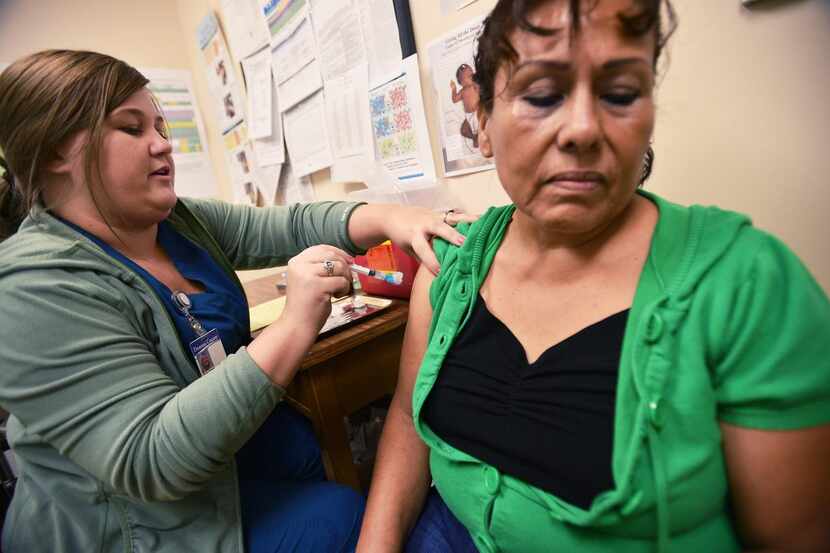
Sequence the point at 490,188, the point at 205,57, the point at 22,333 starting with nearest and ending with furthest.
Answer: the point at 22,333 → the point at 490,188 → the point at 205,57

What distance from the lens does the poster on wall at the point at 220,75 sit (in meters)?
2.04

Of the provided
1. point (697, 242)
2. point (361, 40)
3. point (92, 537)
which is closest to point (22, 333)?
point (92, 537)

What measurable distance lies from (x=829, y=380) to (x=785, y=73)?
46 centimetres

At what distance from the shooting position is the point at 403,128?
1.23 meters

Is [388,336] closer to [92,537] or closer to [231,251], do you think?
[231,251]

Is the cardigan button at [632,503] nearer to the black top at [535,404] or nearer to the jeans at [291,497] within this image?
the black top at [535,404]

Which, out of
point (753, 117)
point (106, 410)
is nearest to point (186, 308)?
point (106, 410)

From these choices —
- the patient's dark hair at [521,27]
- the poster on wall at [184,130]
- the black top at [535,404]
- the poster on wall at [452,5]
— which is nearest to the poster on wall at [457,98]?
the poster on wall at [452,5]

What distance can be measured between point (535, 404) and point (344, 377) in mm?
647

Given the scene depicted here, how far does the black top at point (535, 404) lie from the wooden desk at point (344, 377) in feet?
1.46

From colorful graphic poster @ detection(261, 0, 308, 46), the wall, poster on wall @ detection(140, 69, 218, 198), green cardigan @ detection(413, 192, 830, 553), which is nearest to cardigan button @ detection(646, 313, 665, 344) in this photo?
green cardigan @ detection(413, 192, 830, 553)

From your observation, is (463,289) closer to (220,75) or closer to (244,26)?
(244,26)

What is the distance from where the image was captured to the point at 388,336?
3.86 ft

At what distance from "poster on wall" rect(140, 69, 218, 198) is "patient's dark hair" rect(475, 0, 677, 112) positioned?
2.30m
